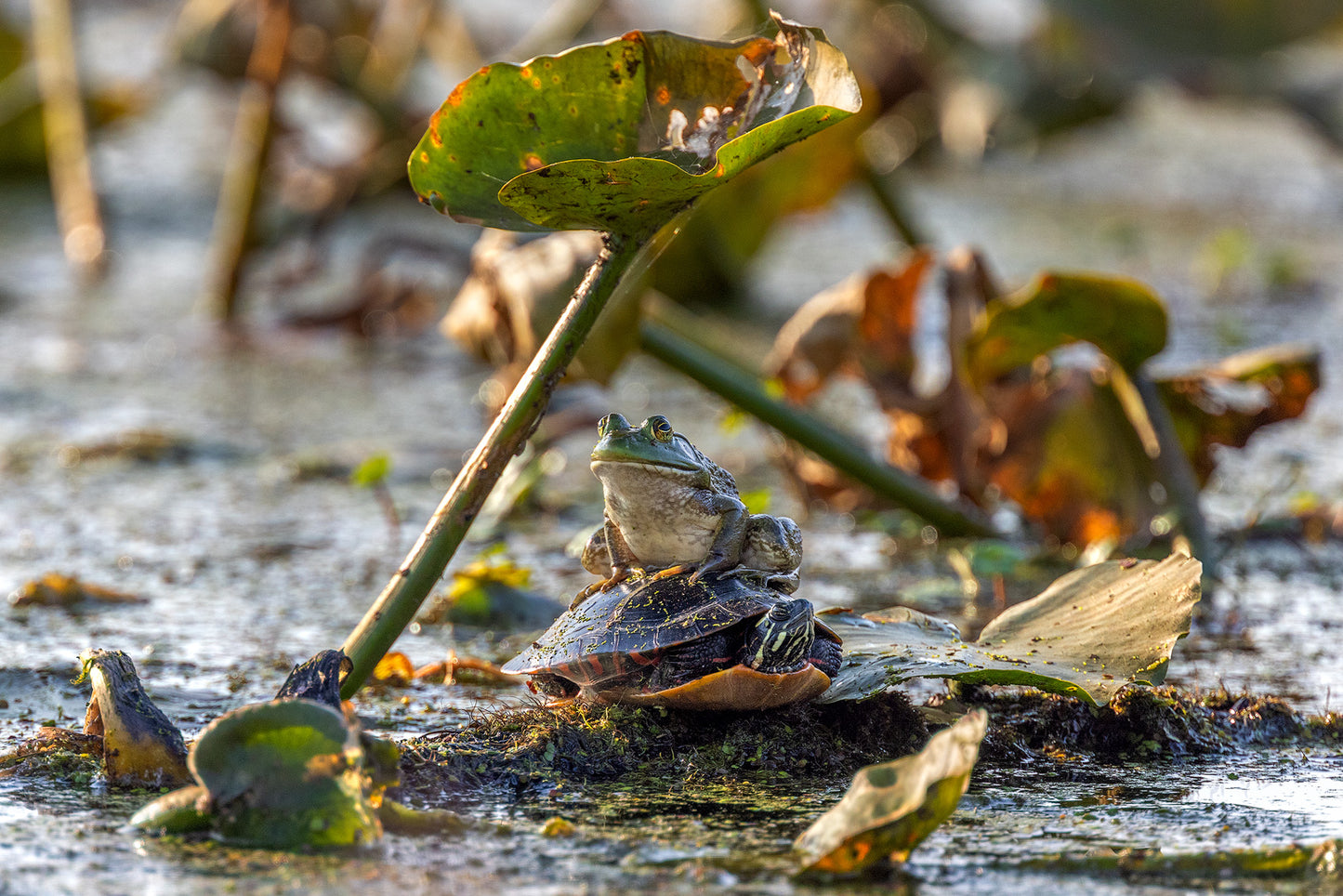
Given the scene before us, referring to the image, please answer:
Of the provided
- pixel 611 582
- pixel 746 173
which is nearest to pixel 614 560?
pixel 611 582

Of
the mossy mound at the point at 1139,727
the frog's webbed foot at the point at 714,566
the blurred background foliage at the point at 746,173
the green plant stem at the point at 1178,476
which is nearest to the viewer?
the frog's webbed foot at the point at 714,566

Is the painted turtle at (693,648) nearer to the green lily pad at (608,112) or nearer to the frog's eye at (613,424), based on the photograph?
the frog's eye at (613,424)

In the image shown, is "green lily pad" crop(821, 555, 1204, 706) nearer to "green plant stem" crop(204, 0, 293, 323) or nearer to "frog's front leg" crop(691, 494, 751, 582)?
"frog's front leg" crop(691, 494, 751, 582)

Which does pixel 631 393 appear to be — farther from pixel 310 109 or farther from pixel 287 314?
pixel 310 109

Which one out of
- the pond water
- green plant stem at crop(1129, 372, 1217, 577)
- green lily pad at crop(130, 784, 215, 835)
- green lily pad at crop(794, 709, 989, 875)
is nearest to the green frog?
the pond water

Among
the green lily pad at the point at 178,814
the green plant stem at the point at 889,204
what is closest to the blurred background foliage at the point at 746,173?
the green plant stem at the point at 889,204

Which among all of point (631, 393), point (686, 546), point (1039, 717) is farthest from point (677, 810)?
point (631, 393)
